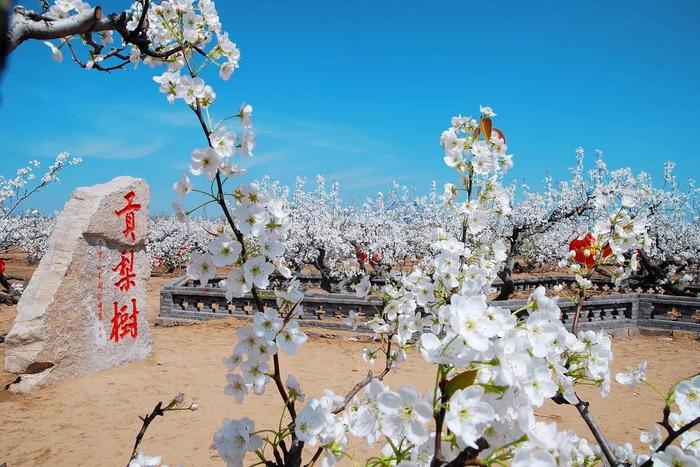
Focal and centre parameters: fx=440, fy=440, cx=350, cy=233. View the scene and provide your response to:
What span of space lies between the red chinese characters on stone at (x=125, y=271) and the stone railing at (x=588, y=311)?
2260 mm

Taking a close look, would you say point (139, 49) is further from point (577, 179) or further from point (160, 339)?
point (577, 179)

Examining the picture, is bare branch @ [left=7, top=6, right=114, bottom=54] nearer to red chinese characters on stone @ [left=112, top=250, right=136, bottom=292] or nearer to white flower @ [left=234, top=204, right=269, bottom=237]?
white flower @ [left=234, top=204, right=269, bottom=237]

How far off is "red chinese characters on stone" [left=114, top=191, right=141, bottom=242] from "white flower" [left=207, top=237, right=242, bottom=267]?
18.9 ft

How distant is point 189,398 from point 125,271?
2.26 meters

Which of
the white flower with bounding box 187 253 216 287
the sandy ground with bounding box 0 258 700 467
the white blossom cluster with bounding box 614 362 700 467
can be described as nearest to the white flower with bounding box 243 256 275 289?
the white flower with bounding box 187 253 216 287

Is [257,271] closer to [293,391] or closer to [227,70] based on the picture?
[293,391]

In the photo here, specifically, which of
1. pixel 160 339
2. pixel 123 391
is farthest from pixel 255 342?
pixel 160 339

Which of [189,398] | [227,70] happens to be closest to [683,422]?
[227,70]

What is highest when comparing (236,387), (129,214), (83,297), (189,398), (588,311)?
(129,214)

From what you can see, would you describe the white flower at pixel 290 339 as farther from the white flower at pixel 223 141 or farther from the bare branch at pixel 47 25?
the bare branch at pixel 47 25

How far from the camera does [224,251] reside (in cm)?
115

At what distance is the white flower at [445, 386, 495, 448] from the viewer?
771mm

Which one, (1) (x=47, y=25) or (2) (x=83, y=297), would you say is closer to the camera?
(1) (x=47, y=25)

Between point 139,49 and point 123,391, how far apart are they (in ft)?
16.1
